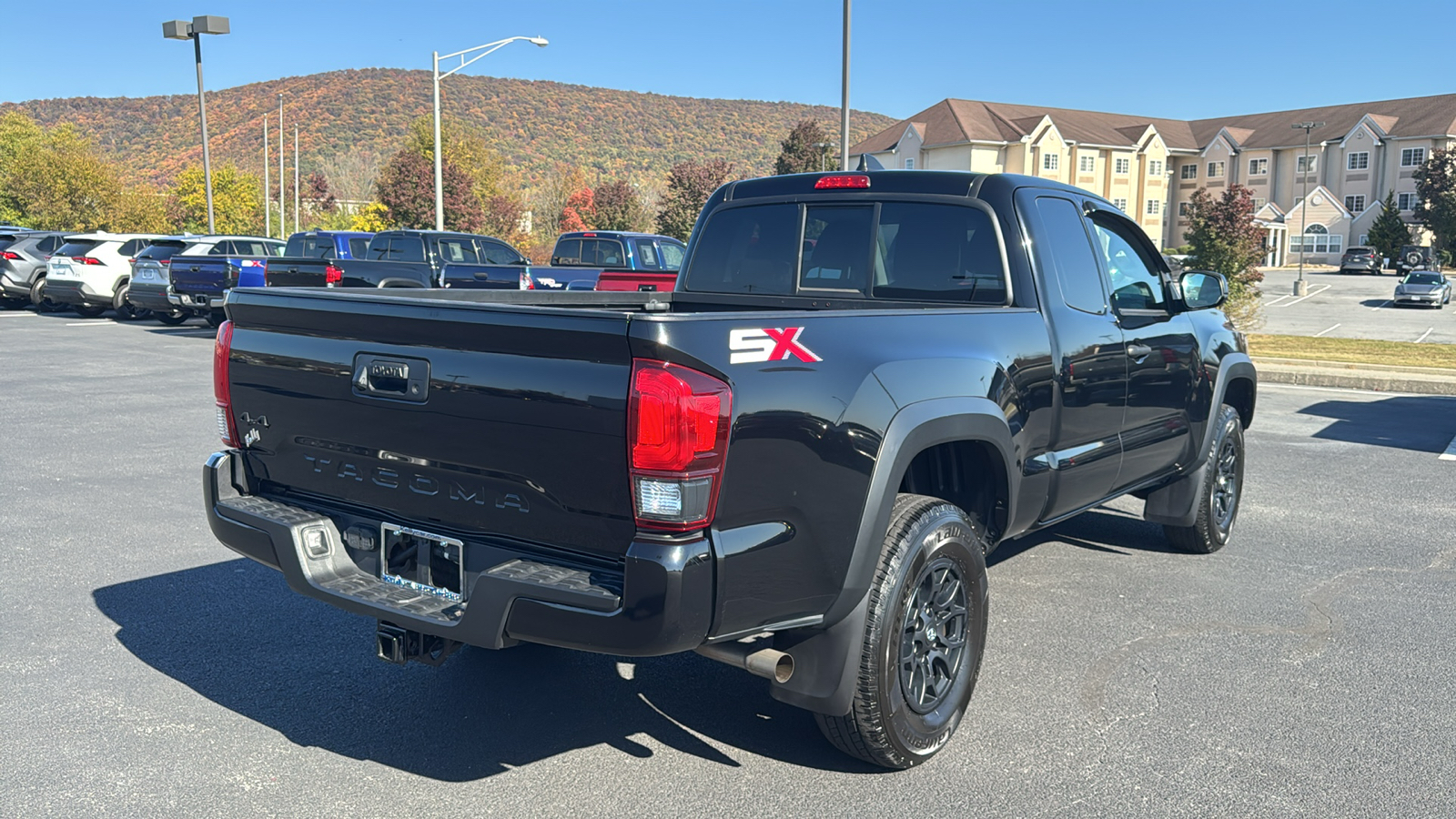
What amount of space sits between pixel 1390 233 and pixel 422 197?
212ft

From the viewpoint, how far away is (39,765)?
370cm

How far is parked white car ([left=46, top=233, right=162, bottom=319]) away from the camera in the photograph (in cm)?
2345

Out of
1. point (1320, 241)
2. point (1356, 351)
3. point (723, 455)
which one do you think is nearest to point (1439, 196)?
point (1320, 241)

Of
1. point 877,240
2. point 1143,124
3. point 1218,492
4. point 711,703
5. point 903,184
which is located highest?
point 1143,124

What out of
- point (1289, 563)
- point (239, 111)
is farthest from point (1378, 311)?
point (239, 111)

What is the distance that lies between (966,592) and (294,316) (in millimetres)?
2524

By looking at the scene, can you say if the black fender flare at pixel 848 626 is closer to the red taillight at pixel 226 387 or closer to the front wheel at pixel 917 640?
the front wheel at pixel 917 640

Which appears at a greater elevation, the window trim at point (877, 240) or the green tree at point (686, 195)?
the green tree at point (686, 195)

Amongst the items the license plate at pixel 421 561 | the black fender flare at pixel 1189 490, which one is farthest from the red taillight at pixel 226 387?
the black fender flare at pixel 1189 490

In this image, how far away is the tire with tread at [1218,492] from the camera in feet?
20.9

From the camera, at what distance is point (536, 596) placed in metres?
3.09

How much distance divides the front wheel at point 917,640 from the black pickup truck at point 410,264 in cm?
1424

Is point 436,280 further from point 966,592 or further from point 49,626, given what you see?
point 966,592

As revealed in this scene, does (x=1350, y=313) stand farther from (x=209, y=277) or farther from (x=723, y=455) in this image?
(x=723, y=455)
